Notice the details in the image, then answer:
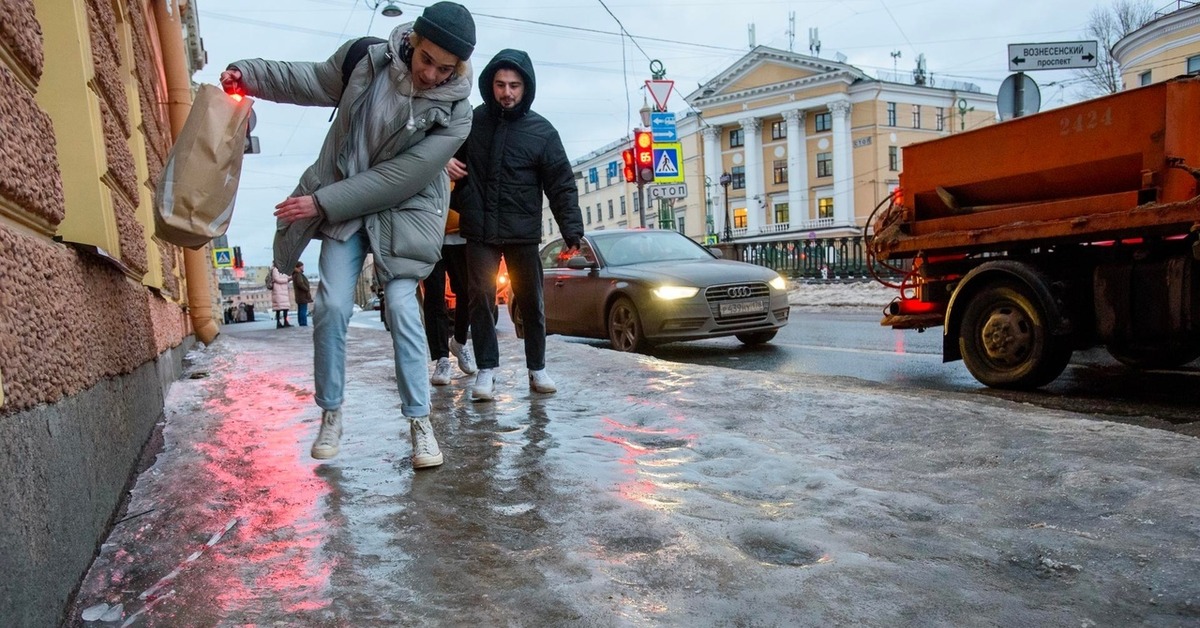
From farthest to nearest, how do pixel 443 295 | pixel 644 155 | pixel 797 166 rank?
1. pixel 797 166
2. pixel 644 155
3. pixel 443 295

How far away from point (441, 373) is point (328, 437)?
2244mm

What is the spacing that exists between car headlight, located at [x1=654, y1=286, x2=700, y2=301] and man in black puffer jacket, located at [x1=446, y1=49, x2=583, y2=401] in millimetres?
3178

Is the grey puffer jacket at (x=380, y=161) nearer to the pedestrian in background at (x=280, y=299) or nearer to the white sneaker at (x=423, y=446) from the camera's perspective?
the white sneaker at (x=423, y=446)

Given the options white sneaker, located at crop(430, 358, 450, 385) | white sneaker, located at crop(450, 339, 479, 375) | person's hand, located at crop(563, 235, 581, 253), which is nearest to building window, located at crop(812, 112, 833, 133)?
white sneaker, located at crop(450, 339, 479, 375)

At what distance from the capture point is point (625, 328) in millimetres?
8375

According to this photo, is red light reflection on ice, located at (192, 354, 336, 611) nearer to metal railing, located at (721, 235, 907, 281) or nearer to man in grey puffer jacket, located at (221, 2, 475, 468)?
man in grey puffer jacket, located at (221, 2, 475, 468)

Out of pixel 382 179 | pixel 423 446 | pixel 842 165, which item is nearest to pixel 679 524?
pixel 423 446

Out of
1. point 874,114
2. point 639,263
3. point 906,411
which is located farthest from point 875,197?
point 906,411

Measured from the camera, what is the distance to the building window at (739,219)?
66.4 m

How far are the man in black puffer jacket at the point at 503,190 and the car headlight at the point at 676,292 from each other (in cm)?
318

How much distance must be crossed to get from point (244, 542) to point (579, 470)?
1.18 meters

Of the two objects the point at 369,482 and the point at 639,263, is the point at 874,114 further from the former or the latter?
the point at 369,482

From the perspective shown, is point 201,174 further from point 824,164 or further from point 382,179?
point 824,164

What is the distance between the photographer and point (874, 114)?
201 feet
